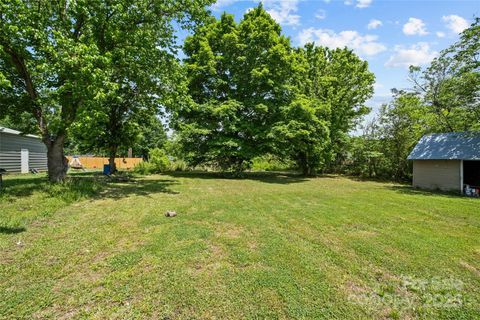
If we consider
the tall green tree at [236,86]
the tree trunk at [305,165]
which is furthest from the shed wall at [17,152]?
the tree trunk at [305,165]

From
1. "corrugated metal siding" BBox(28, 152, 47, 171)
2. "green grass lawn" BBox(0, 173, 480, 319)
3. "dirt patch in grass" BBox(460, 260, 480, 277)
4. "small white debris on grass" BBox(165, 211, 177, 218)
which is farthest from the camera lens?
"corrugated metal siding" BBox(28, 152, 47, 171)

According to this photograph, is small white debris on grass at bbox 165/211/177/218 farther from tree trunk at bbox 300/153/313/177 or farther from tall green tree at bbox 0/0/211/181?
tree trunk at bbox 300/153/313/177

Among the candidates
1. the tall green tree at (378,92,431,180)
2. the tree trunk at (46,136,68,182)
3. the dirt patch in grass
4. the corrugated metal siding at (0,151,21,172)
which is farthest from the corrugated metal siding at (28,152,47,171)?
the tall green tree at (378,92,431,180)

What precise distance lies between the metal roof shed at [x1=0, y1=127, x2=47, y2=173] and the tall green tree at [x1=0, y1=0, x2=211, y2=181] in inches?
269

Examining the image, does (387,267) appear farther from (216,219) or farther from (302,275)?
(216,219)

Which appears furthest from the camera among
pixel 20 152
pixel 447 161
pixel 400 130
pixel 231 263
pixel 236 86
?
pixel 400 130

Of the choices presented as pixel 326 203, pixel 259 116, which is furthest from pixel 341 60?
pixel 326 203

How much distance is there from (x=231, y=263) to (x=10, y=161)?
1896 cm

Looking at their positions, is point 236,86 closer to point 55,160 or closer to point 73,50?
point 73,50

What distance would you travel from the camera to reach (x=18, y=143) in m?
16.5

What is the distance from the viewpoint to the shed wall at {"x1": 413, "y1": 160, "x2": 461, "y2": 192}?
42.5ft

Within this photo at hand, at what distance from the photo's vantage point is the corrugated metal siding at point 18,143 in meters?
15.1

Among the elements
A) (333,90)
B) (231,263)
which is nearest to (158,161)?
(333,90)

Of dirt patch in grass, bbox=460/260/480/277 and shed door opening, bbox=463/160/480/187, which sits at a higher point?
shed door opening, bbox=463/160/480/187
